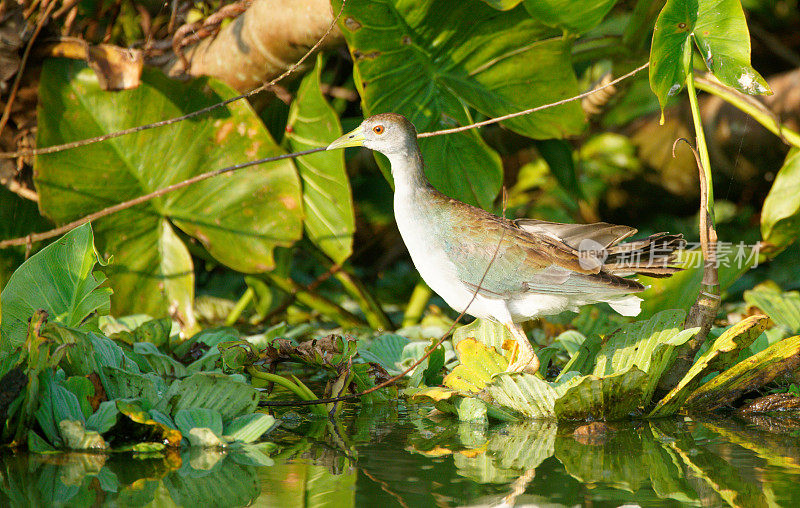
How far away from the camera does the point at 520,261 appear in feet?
6.51

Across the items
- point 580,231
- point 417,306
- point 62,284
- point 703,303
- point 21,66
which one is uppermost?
point 21,66

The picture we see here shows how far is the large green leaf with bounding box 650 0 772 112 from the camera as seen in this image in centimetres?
182

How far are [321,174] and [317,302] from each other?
1.92 feet

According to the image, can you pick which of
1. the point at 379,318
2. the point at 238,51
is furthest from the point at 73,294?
the point at 379,318

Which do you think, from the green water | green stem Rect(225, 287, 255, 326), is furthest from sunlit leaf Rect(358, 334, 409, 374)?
green stem Rect(225, 287, 255, 326)

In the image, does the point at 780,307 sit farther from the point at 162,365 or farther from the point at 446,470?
the point at 162,365

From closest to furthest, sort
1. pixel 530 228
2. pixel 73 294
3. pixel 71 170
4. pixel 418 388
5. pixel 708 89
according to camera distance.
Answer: pixel 73 294 → pixel 418 388 → pixel 530 228 → pixel 708 89 → pixel 71 170

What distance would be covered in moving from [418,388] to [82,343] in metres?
0.76

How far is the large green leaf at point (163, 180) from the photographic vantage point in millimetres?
2744

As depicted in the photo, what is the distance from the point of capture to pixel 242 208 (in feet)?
9.26

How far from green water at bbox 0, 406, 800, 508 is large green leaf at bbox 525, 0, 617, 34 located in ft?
4.15

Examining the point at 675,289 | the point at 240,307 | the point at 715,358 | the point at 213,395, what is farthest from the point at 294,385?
the point at 240,307

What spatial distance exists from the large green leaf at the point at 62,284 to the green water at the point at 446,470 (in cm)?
38

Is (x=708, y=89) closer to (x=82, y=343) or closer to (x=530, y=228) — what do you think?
(x=530, y=228)
